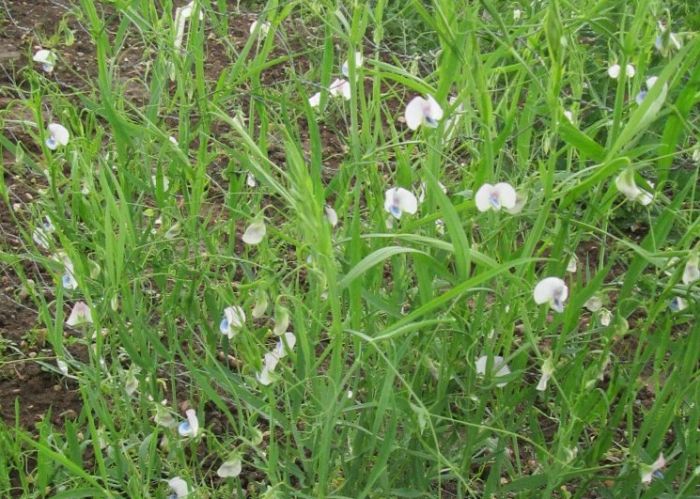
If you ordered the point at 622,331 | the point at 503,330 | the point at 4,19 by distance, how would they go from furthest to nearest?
the point at 4,19
the point at 503,330
the point at 622,331

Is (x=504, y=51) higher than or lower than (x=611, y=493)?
higher

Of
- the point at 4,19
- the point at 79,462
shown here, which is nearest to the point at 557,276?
the point at 79,462

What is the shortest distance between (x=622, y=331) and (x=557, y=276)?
5.1 inches

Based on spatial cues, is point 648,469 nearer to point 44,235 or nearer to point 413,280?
point 413,280

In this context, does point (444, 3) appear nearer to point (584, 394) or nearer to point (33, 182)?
point (584, 394)

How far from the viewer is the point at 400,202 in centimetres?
123

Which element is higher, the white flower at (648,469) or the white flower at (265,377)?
the white flower at (265,377)

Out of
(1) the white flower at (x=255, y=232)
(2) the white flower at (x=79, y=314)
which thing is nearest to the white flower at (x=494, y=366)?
(1) the white flower at (x=255, y=232)

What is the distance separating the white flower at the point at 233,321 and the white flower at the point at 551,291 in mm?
350

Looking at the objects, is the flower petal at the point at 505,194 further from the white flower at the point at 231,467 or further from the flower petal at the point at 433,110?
the white flower at the point at 231,467

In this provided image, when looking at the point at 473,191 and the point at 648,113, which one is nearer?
the point at 648,113

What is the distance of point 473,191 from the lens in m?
1.22

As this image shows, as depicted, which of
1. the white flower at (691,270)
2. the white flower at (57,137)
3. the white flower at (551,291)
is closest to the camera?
the white flower at (691,270)

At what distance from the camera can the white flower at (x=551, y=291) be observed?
46.3 inches
